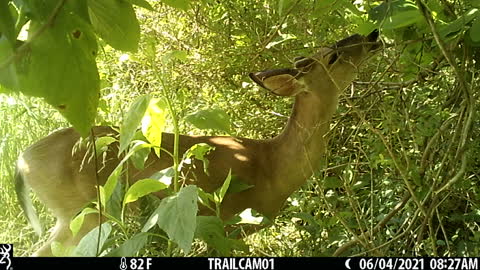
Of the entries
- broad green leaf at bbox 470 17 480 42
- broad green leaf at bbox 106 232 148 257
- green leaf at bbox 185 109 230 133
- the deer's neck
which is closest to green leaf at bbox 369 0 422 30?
broad green leaf at bbox 470 17 480 42

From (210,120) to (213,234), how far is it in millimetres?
356

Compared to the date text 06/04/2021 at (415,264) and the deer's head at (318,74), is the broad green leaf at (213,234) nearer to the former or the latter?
the date text 06/04/2021 at (415,264)

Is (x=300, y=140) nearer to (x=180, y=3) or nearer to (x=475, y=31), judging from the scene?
(x=475, y=31)

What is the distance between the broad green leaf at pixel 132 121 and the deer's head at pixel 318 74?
1515mm

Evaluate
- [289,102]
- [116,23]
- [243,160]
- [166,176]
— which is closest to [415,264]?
[166,176]

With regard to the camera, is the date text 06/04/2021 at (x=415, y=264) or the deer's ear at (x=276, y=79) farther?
the deer's ear at (x=276, y=79)

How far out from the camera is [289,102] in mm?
4148

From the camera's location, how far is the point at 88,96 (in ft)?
2.37

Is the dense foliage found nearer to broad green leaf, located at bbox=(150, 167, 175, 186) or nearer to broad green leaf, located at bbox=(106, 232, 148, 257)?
broad green leaf, located at bbox=(106, 232, 148, 257)

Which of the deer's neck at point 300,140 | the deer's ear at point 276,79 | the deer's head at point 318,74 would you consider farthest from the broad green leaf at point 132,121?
the deer's neck at point 300,140

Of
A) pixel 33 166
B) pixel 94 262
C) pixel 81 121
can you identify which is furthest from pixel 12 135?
pixel 81 121

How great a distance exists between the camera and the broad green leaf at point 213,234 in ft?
5.21

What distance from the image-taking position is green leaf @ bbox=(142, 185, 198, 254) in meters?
1.36

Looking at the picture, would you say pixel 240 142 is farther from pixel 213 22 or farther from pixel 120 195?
pixel 120 195
